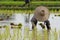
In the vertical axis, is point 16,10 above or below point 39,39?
below

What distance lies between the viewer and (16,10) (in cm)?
1112

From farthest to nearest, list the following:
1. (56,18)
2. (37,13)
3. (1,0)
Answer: (1,0)
(56,18)
(37,13)

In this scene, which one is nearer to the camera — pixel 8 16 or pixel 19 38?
pixel 19 38

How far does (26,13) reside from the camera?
34.7 ft

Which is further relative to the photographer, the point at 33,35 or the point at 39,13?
the point at 39,13

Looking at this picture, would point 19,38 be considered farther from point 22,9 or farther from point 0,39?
point 22,9

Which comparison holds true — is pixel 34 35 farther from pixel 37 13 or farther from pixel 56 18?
pixel 56 18

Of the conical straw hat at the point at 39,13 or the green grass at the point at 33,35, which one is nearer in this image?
the green grass at the point at 33,35

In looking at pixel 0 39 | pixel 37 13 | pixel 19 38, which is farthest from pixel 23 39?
pixel 37 13

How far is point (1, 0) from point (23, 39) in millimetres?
10574

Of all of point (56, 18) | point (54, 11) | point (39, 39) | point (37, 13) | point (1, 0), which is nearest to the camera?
point (39, 39)

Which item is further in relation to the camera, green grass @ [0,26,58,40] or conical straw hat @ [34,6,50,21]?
conical straw hat @ [34,6,50,21]

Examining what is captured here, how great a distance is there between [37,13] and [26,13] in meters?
3.98

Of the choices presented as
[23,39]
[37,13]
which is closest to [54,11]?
[37,13]
